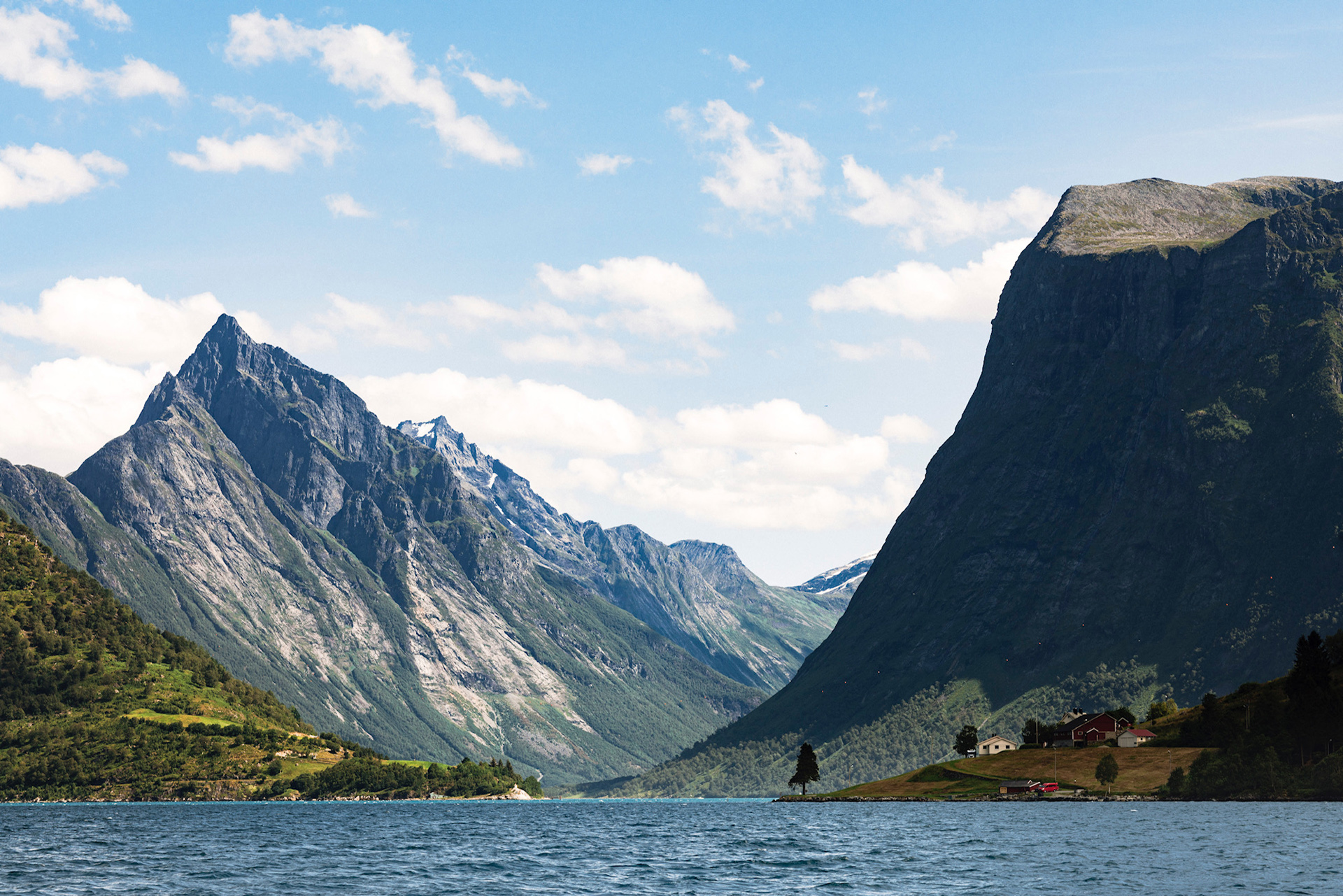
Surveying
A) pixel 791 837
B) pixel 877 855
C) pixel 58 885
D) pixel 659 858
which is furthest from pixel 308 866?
pixel 791 837

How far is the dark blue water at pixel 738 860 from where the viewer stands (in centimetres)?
10775

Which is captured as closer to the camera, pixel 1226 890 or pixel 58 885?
pixel 1226 890

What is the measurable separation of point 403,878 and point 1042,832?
9075 cm

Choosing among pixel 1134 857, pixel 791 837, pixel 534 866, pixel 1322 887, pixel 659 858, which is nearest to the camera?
pixel 1322 887

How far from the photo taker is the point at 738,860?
140 m

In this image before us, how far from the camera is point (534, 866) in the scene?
134 m

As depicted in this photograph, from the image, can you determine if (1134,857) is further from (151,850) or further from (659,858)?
(151,850)

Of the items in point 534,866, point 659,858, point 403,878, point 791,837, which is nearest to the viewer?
point 403,878

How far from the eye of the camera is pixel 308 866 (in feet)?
426

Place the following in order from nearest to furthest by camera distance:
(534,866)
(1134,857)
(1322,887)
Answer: (1322,887) → (1134,857) → (534,866)

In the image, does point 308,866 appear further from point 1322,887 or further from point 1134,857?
point 1322,887

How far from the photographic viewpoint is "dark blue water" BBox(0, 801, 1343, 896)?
10775cm

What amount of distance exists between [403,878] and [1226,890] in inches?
2915

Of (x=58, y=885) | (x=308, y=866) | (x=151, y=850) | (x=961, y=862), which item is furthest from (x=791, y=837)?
(x=58, y=885)
